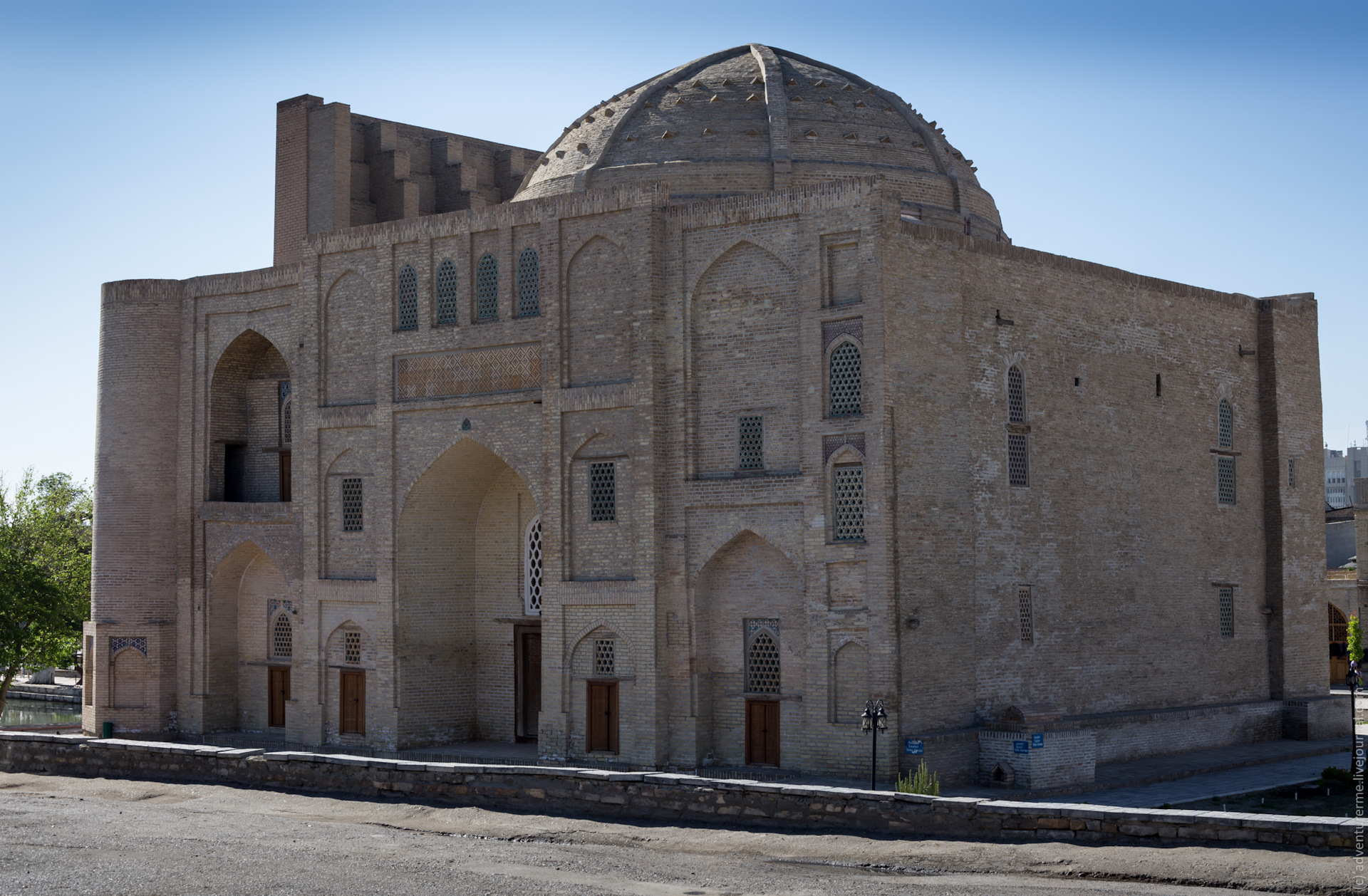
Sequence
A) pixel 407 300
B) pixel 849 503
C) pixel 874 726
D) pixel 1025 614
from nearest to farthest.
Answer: pixel 874 726 < pixel 849 503 < pixel 1025 614 < pixel 407 300

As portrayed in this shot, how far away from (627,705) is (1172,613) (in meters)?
8.72

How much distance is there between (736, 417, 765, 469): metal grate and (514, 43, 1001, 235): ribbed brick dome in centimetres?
450

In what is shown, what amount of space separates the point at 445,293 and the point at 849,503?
23.5 ft

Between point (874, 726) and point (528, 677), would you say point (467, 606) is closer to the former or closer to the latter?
point (528, 677)

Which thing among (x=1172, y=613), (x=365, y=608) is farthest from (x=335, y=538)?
(x=1172, y=613)

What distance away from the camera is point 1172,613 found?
23.8 metres

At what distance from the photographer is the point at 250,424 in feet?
87.0

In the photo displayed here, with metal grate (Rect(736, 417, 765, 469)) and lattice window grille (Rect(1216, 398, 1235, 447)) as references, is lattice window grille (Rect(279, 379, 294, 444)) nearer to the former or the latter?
metal grate (Rect(736, 417, 765, 469))

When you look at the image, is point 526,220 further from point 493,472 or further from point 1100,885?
point 1100,885

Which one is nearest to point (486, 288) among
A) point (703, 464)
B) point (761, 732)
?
point (703, 464)

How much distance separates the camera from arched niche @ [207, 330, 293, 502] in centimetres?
2608

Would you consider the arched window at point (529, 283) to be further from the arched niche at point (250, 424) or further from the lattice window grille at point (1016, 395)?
the lattice window grille at point (1016, 395)

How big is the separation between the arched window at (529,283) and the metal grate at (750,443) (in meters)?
3.62

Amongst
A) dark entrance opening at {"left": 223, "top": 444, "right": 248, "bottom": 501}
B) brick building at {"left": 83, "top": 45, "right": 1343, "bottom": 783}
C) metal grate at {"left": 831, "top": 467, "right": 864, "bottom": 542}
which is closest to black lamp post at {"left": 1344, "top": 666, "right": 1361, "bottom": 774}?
brick building at {"left": 83, "top": 45, "right": 1343, "bottom": 783}
